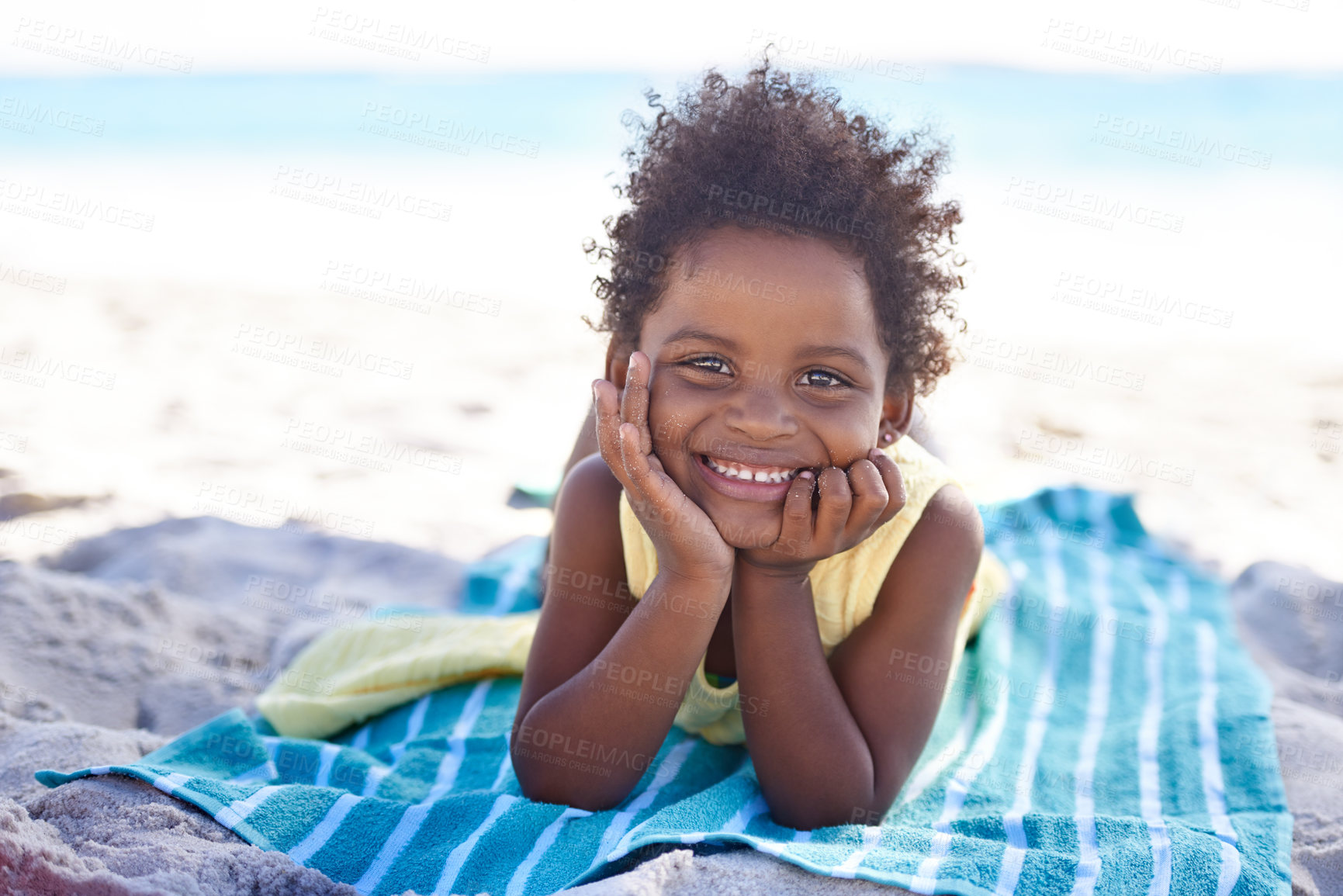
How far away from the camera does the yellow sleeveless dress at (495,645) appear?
2432 mm

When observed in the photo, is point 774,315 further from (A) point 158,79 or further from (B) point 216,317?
(A) point 158,79

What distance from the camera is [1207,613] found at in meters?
3.70

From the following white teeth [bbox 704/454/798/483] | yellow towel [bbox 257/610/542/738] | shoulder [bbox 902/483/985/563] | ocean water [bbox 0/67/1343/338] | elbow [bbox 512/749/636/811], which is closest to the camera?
white teeth [bbox 704/454/798/483]

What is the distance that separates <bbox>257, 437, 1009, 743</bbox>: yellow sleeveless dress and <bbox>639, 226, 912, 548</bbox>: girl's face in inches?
14.0

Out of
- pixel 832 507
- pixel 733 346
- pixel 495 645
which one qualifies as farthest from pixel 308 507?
pixel 832 507

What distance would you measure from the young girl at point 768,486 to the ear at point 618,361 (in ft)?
0.04

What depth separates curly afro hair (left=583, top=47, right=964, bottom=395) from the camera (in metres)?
2.23

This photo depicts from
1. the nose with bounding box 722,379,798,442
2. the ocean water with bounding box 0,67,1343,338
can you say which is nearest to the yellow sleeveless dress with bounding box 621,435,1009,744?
the nose with bounding box 722,379,798,442

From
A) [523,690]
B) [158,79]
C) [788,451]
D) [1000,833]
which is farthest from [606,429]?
[158,79]

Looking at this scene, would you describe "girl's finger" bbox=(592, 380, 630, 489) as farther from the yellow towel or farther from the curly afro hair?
the yellow towel

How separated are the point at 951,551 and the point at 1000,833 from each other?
1.99ft

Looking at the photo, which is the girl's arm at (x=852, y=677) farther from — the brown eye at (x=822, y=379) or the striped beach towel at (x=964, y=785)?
the brown eye at (x=822, y=379)

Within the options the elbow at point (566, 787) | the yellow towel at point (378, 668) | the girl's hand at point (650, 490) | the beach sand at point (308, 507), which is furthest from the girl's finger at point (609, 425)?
the yellow towel at point (378, 668)

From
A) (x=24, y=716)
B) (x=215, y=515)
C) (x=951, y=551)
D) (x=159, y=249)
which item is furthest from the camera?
(x=159, y=249)
